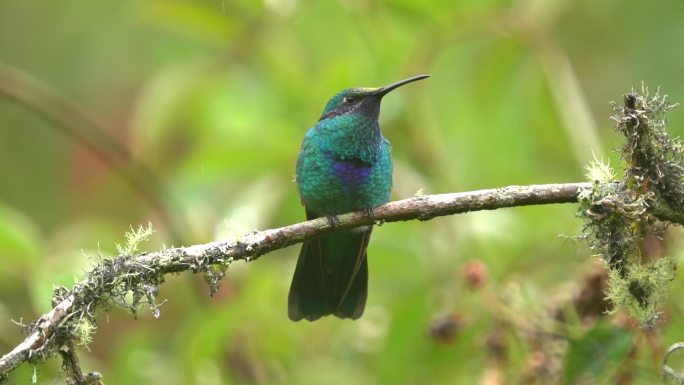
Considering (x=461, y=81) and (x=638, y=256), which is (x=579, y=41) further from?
(x=638, y=256)

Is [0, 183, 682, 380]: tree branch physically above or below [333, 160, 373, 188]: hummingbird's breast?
below

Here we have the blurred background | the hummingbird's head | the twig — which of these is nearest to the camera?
the blurred background

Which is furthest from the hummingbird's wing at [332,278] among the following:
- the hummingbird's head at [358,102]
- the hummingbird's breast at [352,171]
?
the hummingbird's head at [358,102]

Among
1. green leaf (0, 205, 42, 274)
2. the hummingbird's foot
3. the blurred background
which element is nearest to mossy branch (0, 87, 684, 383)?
the hummingbird's foot

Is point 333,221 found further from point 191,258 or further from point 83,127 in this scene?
point 83,127

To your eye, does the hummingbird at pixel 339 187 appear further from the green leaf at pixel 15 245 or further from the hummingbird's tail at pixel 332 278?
the green leaf at pixel 15 245

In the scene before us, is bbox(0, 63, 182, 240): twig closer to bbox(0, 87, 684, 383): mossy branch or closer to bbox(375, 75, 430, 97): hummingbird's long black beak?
bbox(375, 75, 430, 97): hummingbird's long black beak

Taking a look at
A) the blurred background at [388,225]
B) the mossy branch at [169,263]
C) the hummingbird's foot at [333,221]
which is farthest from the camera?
the blurred background at [388,225]
